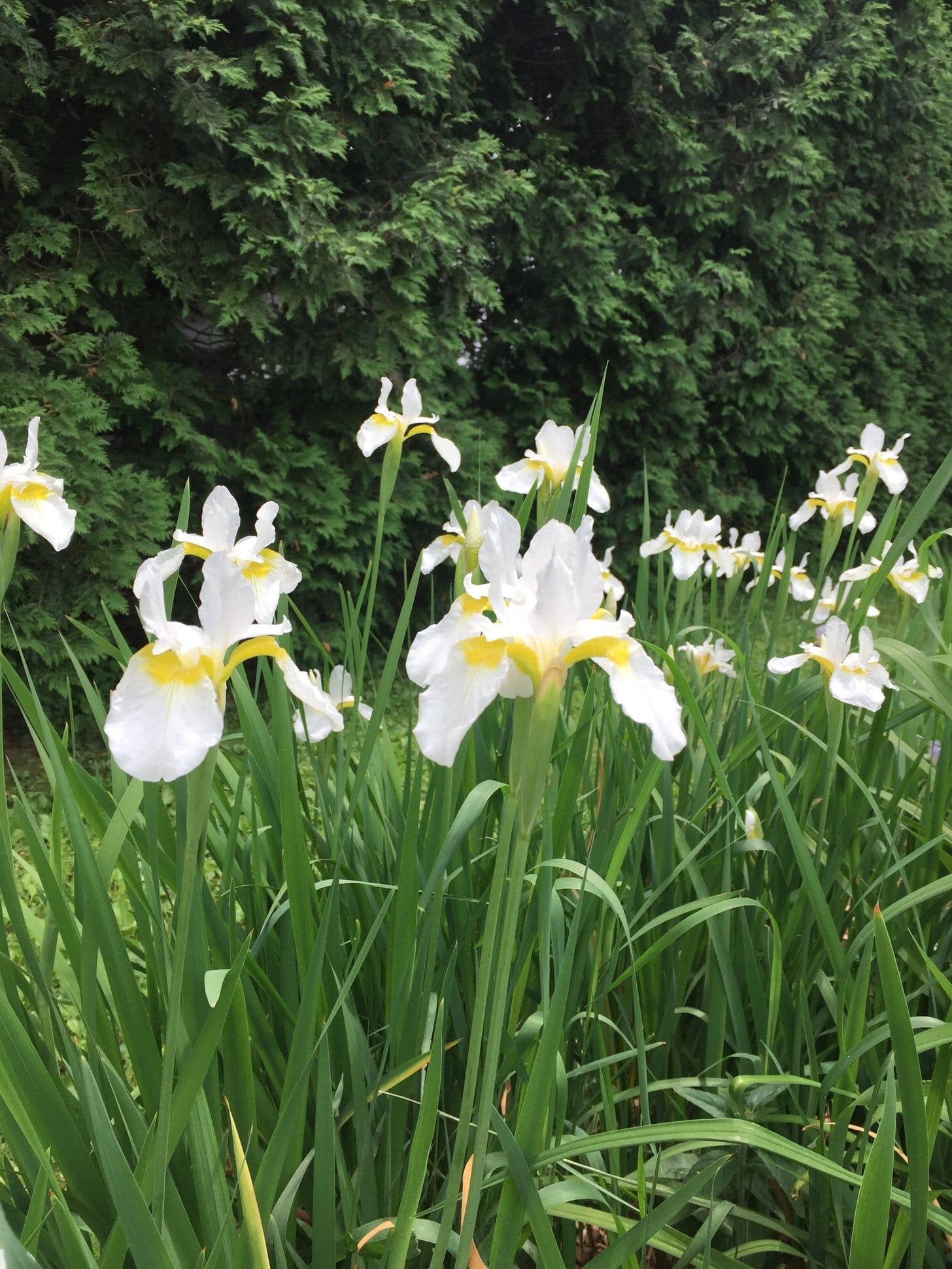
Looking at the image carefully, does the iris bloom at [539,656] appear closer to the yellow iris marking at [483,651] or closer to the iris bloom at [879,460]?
the yellow iris marking at [483,651]

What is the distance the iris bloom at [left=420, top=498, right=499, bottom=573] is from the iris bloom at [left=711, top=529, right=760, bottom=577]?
3.23 ft

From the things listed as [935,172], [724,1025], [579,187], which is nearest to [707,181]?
[579,187]

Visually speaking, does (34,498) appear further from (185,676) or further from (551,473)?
(551,473)

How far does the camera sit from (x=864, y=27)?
20.7 ft

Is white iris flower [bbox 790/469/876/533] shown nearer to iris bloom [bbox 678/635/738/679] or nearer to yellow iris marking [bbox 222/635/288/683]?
iris bloom [bbox 678/635/738/679]

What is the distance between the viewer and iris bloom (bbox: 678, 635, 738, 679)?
1.94 meters

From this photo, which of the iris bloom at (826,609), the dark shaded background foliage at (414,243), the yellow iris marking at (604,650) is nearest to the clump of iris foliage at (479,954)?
the yellow iris marking at (604,650)

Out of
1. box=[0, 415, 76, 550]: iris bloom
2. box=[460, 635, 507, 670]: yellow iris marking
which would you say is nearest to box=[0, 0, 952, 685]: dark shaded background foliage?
box=[0, 415, 76, 550]: iris bloom

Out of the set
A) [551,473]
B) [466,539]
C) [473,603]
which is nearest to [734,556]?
[551,473]

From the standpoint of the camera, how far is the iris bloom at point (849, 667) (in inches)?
52.0

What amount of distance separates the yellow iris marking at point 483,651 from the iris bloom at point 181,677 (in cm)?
15

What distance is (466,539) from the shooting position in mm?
1198

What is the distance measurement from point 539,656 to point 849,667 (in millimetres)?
837

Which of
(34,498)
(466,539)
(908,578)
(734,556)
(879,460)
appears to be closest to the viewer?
(34,498)
